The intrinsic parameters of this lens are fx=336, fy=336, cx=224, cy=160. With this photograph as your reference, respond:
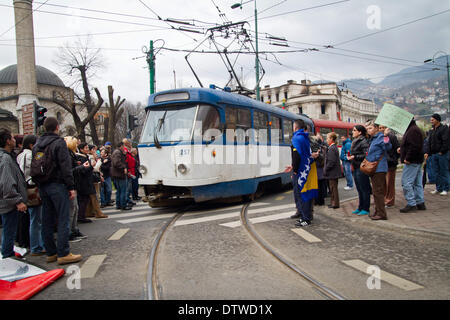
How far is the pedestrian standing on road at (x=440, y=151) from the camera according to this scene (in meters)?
8.30

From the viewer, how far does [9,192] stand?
460 cm

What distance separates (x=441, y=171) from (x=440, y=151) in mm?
627

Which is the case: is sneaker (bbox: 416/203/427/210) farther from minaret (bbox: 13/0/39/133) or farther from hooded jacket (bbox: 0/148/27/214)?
minaret (bbox: 13/0/39/133)

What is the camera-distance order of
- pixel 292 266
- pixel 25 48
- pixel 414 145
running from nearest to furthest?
pixel 292 266, pixel 414 145, pixel 25 48

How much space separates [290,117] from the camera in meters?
12.8

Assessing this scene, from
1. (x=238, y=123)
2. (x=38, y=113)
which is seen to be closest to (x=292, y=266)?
(x=238, y=123)

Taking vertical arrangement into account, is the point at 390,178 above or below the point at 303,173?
below

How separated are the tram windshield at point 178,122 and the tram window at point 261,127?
195cm

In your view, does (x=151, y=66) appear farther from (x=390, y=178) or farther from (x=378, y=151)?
(x=378, y=151)

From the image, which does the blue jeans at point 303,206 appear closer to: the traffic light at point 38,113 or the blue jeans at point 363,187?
the blue jeans at point 363,187

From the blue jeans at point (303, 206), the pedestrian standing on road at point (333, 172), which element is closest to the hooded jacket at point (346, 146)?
the pedestrian standing on road at point (333, 172)
